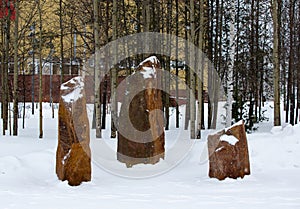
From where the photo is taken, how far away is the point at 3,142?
1109 cm

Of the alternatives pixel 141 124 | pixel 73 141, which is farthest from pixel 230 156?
pixel 73 141

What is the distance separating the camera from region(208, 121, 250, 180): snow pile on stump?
7.56 meters

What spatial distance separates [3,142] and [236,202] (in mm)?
7395

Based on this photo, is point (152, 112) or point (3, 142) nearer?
point (152, 112)

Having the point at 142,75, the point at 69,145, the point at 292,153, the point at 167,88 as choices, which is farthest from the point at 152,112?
the point at 167,88

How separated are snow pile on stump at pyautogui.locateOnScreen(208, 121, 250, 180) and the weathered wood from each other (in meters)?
1.69

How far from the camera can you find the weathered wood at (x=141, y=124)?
29.5 feet

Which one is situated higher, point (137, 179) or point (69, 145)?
point (69, 145)

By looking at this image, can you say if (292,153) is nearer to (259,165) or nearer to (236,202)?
(259,165)

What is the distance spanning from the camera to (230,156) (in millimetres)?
7570

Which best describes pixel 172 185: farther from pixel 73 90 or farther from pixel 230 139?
pixel 73 90

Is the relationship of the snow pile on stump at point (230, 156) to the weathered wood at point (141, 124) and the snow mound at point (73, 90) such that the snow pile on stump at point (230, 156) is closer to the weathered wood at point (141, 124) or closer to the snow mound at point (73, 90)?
the weathered wood at point (141, 124)

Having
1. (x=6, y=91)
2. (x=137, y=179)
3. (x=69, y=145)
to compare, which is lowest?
(x=137, y=179)

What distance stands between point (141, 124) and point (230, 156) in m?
2.24
